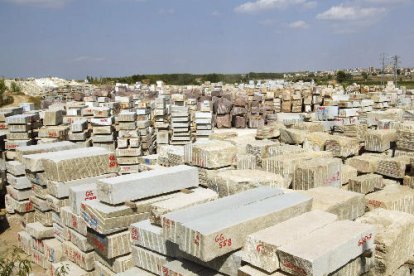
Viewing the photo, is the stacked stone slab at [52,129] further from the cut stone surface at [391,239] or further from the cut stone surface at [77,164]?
the cut stone surface at [391,239]

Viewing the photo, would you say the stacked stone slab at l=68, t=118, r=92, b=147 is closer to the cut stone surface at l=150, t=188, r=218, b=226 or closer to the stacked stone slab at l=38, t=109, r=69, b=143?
the stacked stone slab at l=38, t=109, r=69, b=143

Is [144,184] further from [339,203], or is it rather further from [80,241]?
[339,203]

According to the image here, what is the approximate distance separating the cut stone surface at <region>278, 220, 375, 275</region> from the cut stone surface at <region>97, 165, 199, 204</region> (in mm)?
2683

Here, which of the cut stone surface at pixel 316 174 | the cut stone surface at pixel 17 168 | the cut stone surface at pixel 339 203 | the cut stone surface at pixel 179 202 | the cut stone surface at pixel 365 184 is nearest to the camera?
the cut stone surface at pixel 179 202

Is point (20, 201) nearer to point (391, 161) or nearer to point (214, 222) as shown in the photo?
point (214, 222)

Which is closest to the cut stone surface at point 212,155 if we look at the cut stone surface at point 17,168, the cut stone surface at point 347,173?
the cut stone surface at point 347,173

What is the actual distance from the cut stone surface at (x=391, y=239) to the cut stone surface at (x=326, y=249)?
766 mm

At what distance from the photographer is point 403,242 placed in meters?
5.67

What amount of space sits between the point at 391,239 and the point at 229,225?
2.50 metres

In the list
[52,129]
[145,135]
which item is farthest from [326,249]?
[145,135]

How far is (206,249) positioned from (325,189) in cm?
325

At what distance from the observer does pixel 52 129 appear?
462 inches

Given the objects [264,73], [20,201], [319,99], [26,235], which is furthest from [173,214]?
[264,73]

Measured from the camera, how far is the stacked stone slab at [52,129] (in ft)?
38.2
